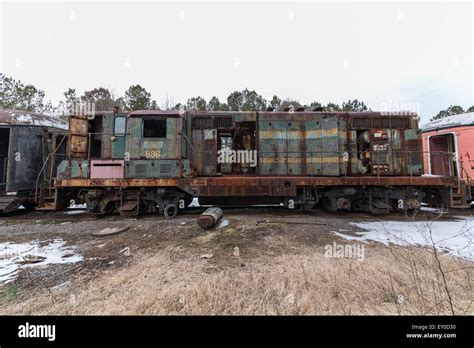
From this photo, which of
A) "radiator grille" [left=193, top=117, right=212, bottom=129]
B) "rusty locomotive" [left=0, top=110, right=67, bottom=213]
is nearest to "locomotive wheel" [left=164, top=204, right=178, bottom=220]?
"radiator grille" [left=193, top=117, right=212, bottom=129]

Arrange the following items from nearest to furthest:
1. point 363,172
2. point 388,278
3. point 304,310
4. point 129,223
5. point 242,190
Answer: point 304,310 → point 388,278 → point 129,223 → point 242,190 → point 363,172

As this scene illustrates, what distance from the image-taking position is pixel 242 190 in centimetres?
720

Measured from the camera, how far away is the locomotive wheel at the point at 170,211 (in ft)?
23.7

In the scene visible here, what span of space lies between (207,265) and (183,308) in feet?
3.89

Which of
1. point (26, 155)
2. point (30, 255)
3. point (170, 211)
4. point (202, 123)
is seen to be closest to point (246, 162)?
point (202, 123)

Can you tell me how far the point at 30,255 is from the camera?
4176 mm

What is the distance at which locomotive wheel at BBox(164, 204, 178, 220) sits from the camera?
7209 millimetres

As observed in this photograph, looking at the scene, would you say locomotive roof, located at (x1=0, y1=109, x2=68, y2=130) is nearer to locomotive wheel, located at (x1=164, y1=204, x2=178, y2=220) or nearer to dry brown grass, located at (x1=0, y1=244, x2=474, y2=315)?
locomotive wheel, located at (x1=164, y1=204, x2=178, y2=220)

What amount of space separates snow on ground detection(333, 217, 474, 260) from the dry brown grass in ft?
2.99

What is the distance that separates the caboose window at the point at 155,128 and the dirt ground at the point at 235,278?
3527 mm

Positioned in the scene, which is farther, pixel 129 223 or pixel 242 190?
pixel 242 190

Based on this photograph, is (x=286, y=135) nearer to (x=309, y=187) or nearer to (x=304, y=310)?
(x=309, y=187)

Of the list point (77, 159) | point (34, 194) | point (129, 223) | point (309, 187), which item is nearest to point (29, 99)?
point (34, 194)

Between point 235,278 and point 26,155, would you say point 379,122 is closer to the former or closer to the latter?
point 235,278
